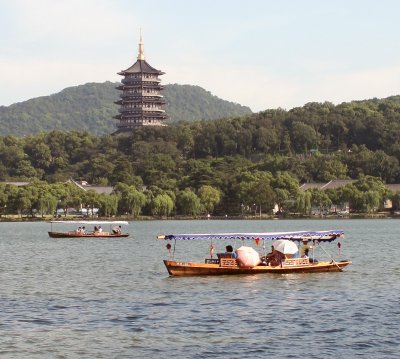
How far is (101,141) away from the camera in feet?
616

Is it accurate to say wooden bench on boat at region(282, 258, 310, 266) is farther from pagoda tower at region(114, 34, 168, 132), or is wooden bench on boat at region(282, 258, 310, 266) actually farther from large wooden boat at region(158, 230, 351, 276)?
pagoda tower at region(114, 34, 168, 132)

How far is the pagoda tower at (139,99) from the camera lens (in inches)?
7746

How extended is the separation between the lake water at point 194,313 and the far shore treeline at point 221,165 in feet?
273

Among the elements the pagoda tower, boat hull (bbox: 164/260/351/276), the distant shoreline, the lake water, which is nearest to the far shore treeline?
the distant shoreline

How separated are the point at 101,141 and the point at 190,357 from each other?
539 ft

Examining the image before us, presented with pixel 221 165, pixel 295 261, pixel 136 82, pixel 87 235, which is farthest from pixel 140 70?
pixel 295 261

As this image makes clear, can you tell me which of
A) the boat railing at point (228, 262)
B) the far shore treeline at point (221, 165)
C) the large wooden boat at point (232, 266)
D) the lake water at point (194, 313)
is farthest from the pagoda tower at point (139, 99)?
the boat railing at point (228, 262)

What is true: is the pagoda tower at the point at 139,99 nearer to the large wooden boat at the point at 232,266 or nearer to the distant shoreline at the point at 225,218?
the distant shoreline at the point at 225,218

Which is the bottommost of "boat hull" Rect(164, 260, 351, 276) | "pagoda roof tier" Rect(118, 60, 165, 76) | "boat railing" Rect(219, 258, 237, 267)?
"boat hull" Rect(164, 260, 351, 276)

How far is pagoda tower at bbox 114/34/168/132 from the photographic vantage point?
196750 millimetres

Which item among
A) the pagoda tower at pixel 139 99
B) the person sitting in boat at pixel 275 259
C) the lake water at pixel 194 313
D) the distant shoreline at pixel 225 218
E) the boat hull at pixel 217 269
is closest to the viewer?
the lake water at pixel 194 313

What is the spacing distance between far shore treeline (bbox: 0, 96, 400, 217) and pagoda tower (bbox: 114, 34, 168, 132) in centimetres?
845

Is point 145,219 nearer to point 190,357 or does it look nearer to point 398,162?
point 398,162

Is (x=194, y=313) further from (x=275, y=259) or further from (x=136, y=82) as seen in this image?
(x=136, y=82)
